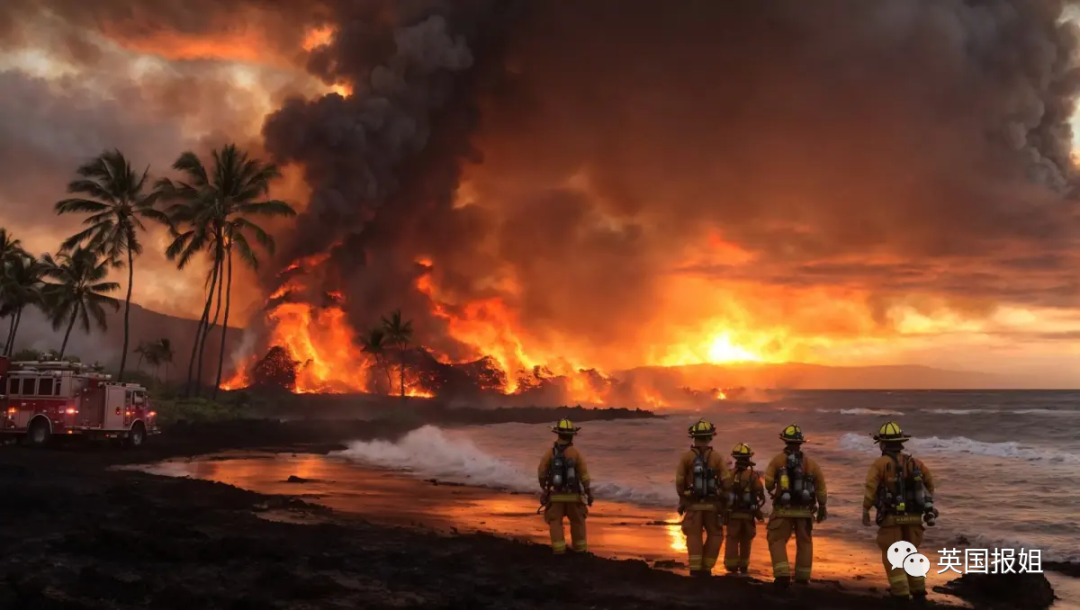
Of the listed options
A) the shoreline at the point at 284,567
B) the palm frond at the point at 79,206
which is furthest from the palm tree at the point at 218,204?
the shoreline at the point at 284,567

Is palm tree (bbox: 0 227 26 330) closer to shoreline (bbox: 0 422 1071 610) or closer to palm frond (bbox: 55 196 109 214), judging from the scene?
palm frond (bbox: 55 196 109 214)

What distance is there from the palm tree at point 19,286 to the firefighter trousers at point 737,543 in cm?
5407

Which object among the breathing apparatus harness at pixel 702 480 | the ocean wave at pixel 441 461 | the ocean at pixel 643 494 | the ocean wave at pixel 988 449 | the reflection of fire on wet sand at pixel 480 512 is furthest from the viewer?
the ocean wave at pixel 988 449

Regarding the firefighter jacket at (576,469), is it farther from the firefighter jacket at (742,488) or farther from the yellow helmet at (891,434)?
the yellow helmet at (891,434)

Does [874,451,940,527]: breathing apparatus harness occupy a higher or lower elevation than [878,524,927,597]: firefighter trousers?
higher

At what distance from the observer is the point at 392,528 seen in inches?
558

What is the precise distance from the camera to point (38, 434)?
28.6 meters

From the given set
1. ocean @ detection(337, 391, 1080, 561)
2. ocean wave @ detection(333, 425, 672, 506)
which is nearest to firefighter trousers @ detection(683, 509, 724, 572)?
ocean @ detection(337, 391, 1080, 561)

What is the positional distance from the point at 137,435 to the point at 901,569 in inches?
1194

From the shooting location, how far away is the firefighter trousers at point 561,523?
12.1 meters

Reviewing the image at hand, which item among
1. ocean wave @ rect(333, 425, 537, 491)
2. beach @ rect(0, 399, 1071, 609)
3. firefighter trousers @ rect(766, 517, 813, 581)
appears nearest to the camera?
beach @ rect(0, 399, 1071, 609)

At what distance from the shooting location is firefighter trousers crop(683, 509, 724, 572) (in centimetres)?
1120

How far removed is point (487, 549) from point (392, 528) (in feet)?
8.61

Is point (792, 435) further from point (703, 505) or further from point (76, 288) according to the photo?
point (76, 288)
